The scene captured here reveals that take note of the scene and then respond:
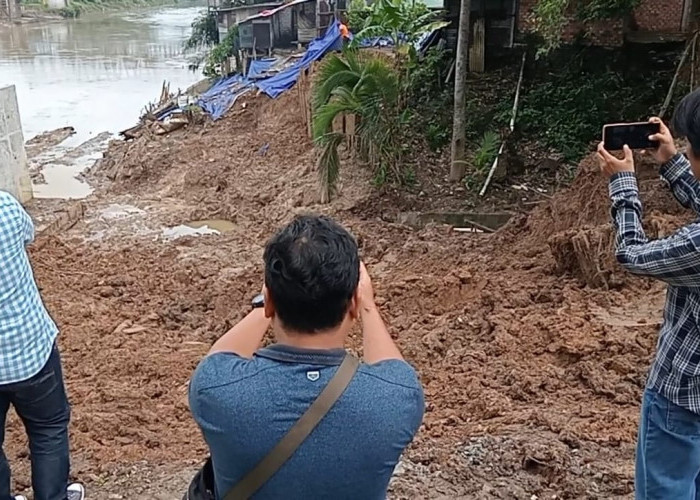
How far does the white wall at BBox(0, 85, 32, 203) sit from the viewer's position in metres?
9.53

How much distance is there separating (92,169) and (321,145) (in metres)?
7.45

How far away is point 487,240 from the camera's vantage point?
7.50 meters

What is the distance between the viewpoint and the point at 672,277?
6.73 ft

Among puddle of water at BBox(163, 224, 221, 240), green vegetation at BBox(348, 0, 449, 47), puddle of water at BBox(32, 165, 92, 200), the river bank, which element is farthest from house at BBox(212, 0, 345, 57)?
the river bank

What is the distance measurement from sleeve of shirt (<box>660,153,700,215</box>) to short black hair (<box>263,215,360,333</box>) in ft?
4.53

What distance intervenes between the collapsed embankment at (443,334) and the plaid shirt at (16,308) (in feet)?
3.96

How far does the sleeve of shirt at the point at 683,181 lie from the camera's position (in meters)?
2.37

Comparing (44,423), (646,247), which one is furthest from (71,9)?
(646,247)

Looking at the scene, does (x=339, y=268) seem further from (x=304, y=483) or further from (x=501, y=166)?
(x=501, y=166)

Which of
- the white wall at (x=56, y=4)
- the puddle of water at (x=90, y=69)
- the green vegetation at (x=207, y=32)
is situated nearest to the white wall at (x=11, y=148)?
the puddle of water at (x=90, y=69)

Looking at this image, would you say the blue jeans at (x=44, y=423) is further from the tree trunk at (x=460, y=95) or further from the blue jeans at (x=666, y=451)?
the tree trunk at (x=460, y=95)

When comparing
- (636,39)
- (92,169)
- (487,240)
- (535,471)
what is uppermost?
(636,39)

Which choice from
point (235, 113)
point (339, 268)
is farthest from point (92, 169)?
point (339, 268)

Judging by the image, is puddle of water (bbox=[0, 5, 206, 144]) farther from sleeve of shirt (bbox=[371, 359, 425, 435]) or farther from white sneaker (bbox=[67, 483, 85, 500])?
sleeve of shirt (bbox=[371, 359, 425, 435])
